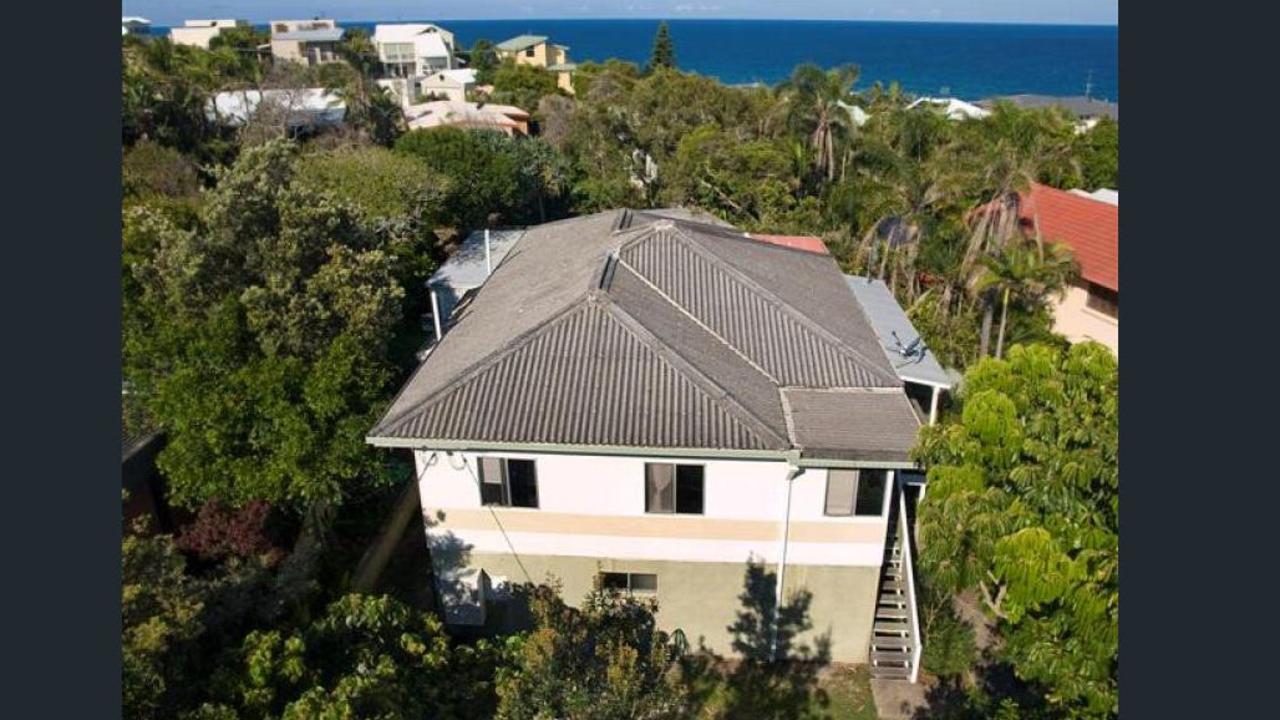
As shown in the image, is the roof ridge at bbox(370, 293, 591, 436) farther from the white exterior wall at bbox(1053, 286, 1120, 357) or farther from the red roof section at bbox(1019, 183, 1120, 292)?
the white exterior wall at bbox(1053, 286, 1120, 357)

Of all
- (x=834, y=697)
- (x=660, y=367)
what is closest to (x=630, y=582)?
(x=660, y=367)

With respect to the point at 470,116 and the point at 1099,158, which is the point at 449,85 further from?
the point at 1099,158

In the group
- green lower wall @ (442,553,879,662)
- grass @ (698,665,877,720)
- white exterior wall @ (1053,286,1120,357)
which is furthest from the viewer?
white exterior wall @ (1053,286,1120,357)

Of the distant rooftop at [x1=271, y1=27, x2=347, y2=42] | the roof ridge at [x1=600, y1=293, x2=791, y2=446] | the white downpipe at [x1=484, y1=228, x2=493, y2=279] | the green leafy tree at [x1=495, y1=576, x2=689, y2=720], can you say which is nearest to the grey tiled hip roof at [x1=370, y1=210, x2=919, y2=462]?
the roof ridge at [x1=600, y1=293, x2=791, y2=446]

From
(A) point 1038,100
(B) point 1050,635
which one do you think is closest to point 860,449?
(B) point 1050,635

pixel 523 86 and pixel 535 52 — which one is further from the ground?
pixel 535 52

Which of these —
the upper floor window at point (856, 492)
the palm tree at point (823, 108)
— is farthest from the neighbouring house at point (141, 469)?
the palm tree at point (823, 108)

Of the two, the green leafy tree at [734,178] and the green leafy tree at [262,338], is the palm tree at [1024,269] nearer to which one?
the green leafy tree at [734,178]

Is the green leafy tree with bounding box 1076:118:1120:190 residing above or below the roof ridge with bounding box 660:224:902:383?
above
